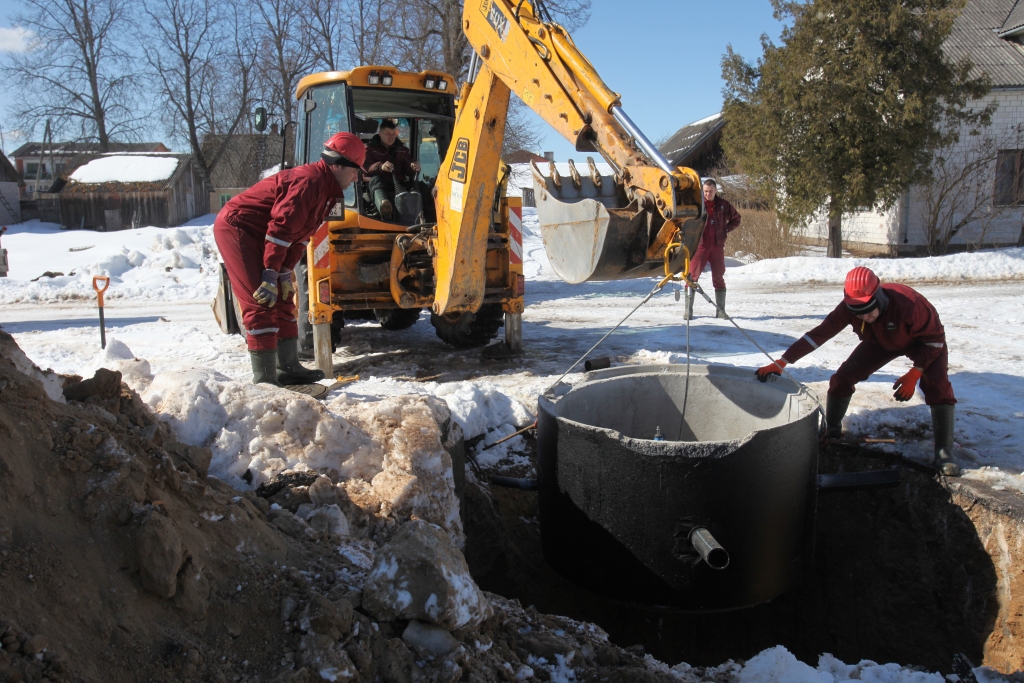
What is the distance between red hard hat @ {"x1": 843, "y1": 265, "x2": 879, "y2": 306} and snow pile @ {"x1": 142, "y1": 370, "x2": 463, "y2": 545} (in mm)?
2712

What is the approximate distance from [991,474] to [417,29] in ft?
50.9

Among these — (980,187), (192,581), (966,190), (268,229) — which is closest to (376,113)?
(268,229)

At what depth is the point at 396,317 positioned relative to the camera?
8414 mm

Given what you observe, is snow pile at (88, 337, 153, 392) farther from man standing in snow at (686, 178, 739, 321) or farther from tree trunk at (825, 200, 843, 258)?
tree trunk at (825, 200, 843, 258)

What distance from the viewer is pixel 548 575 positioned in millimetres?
4688

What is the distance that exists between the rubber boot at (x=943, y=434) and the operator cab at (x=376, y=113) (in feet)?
14.1

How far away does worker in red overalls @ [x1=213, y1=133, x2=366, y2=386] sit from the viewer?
465 centimetres

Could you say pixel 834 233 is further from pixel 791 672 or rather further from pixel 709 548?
pixel 791 672

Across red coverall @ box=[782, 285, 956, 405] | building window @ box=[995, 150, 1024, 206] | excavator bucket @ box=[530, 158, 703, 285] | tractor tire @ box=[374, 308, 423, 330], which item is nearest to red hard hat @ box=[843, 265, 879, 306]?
red coverall @ box=[782, 285, 956, 405]

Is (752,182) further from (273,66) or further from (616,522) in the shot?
(273,66)

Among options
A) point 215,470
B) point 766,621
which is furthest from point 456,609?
point 766,621

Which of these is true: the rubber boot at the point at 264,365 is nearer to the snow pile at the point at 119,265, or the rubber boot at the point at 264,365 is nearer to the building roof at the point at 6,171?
the snow pile at the point at 119,265

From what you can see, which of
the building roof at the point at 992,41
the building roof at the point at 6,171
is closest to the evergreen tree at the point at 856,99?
the building roof at the point at 992,41

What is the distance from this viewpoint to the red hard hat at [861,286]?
14.9ft
